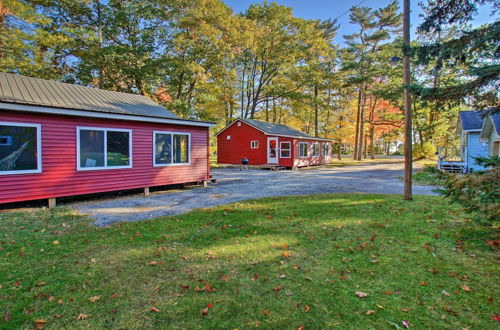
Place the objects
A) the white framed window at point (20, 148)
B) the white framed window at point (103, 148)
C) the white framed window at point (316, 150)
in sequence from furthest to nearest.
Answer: the white framed window at point (316, 150)
the white framed window at point (103, 148)
the white framed window at point (20, 148)

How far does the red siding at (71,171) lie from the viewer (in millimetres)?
6461

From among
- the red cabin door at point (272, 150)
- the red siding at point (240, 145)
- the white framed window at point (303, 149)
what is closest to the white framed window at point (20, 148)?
the red siding at point (240, 145)

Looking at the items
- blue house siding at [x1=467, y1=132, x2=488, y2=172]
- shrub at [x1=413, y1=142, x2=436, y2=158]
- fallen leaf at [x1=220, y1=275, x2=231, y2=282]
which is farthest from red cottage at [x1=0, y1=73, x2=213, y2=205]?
shrub at [x1=413, y1=142, x2=436, y2=158]

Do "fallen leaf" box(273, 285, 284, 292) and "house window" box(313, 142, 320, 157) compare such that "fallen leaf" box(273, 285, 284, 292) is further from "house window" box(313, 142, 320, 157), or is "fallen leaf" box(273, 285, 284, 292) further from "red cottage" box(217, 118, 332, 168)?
"house window" box(313, 142, 320, 157)

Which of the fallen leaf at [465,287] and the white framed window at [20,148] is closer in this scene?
the fallen leaf at [465,287]

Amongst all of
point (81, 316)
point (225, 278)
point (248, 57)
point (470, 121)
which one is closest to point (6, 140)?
point (81, 316)

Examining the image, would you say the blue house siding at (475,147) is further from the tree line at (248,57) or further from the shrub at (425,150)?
the shrub at (425,150)

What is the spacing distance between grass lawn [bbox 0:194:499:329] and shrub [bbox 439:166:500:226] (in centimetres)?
72

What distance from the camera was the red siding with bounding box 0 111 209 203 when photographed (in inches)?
A: 254

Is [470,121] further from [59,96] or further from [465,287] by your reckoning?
[59,96]

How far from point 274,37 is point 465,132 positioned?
58.6ft

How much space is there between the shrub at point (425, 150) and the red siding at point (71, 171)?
1039 inches

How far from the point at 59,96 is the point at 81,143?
1.86m

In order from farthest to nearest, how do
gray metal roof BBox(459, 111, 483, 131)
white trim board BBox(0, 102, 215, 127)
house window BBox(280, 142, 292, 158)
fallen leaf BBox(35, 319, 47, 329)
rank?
house window BBox(280, 142, 292, 158), gray metal roof BBox(459, 111, 483, 131), white trim board BBox(0, 102, 215, 127), fallen leaf BBox(35, 319, 47, 329)
